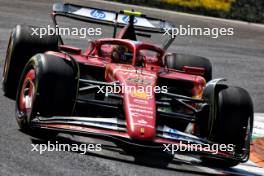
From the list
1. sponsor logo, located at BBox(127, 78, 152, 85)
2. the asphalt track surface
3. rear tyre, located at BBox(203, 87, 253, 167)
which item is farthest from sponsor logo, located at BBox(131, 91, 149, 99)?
rear tyre, located at BBox(203, 87, 253, 167)

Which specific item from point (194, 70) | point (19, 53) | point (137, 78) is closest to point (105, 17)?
point (19, 53)

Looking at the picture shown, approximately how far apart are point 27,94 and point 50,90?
25.6 inches

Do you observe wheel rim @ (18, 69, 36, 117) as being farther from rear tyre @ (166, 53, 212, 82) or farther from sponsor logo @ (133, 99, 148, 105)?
rear tyre @ (166, 53, 212, 82)

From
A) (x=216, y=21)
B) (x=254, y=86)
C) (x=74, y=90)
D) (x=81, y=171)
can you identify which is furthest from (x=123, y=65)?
(x=216, y=21)

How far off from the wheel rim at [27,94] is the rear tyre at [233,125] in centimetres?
196

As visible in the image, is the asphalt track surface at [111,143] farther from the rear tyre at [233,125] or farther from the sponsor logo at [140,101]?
the sponsor logo at [140,101]

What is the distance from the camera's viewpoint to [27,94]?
8562 millimetres

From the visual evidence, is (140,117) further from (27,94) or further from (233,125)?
(27,94)

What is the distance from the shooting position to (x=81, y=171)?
684 centimetres

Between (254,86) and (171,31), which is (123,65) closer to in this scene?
(171,31)

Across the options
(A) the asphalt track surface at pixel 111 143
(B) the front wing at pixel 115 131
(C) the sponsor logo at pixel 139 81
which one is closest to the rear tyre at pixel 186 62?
(A) the asphalt track surface at pixel 111 143

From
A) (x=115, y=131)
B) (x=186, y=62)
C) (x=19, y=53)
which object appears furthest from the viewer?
(x=186, y=62)

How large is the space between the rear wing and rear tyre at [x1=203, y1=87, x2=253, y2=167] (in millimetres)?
3023

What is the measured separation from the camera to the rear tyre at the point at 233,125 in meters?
8.03
